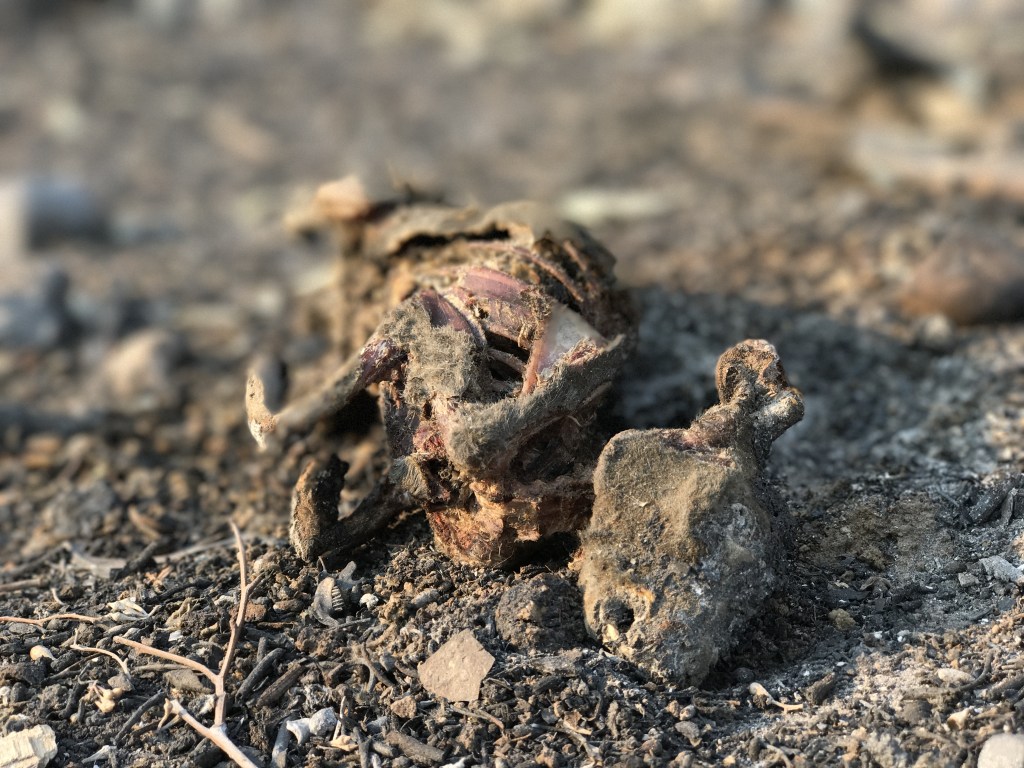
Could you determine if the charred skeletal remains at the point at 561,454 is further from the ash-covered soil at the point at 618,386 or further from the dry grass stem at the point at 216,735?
the dry grass stem at the point at 216,735

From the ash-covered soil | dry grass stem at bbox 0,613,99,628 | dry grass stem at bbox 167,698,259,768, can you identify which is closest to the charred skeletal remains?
the ash-covered soil

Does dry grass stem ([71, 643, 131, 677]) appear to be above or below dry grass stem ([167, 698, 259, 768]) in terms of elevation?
above

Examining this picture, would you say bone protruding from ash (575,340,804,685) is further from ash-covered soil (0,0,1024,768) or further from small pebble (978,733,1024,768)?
small pebble (978,733,1024,768)

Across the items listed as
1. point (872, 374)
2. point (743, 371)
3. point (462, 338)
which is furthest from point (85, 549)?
point (872, 374)

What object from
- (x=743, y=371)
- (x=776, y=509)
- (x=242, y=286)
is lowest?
(x=242, y=286)

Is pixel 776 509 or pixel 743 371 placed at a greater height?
pixel 743 371

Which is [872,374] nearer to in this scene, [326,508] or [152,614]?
[326,508]
